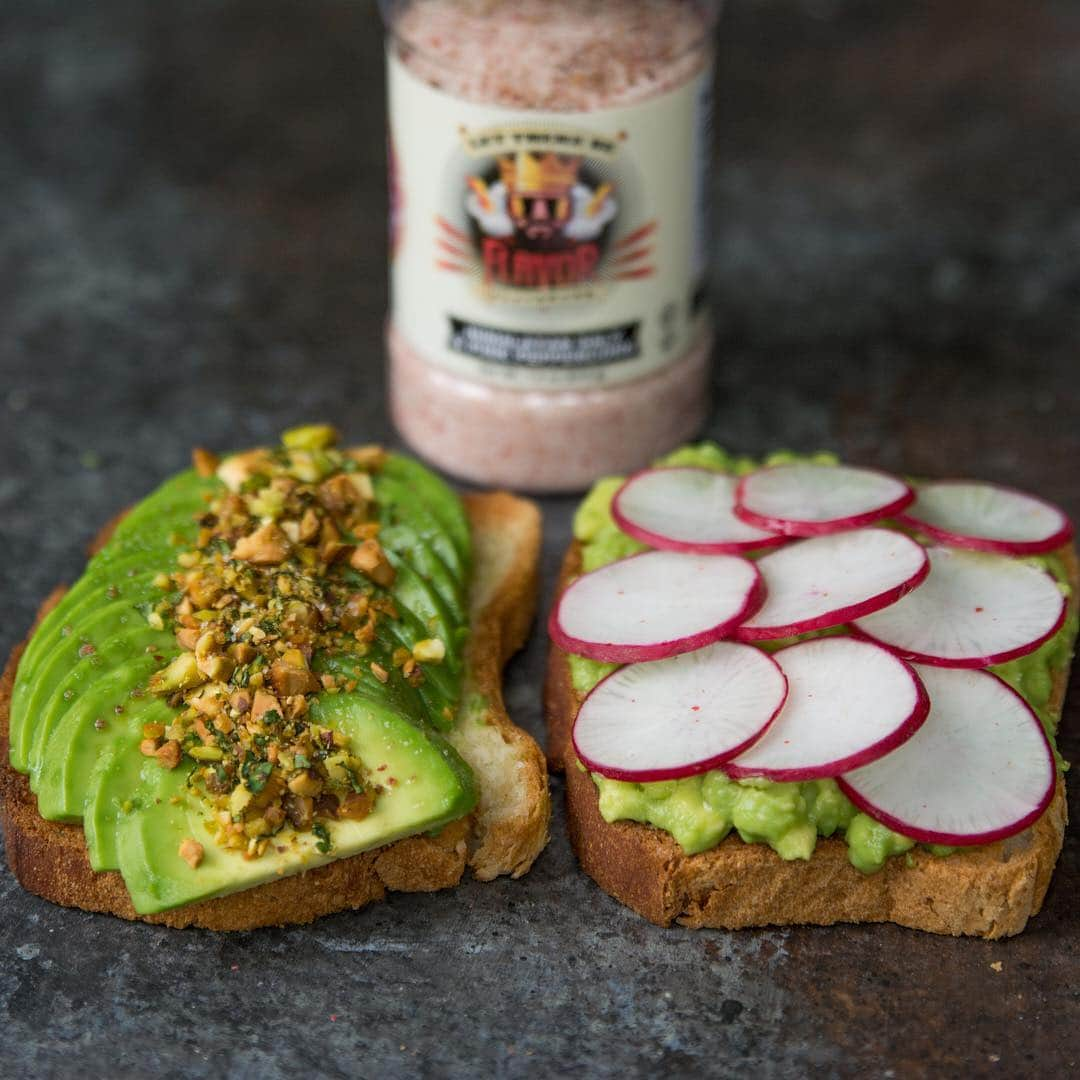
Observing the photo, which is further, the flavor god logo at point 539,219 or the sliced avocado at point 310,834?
the flavor god logo at point 539,219

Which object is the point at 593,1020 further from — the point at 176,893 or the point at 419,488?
the point at 419,488

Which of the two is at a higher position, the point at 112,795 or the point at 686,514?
the point at 686,514

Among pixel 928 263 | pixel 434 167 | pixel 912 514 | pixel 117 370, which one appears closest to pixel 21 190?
pixel 117 370

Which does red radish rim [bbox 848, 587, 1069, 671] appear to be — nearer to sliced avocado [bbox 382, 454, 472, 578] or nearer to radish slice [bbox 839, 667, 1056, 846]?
radish slice [bbox 839, 667, 1056, 846]

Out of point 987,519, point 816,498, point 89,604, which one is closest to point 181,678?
point 89,604

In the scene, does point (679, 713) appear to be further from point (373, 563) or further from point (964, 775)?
point (373, 563)

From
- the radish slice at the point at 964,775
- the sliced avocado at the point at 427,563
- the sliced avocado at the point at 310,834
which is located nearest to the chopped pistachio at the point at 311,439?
the sliced avocado at the point at 427,563

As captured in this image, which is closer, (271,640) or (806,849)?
(806,849)

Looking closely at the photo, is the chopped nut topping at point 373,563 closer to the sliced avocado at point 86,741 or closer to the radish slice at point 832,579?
the sliced avocado at point 86,741

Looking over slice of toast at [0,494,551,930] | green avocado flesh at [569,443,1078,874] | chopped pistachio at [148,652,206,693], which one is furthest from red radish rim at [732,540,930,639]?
chopped pistachio at [148,652,206,693]
